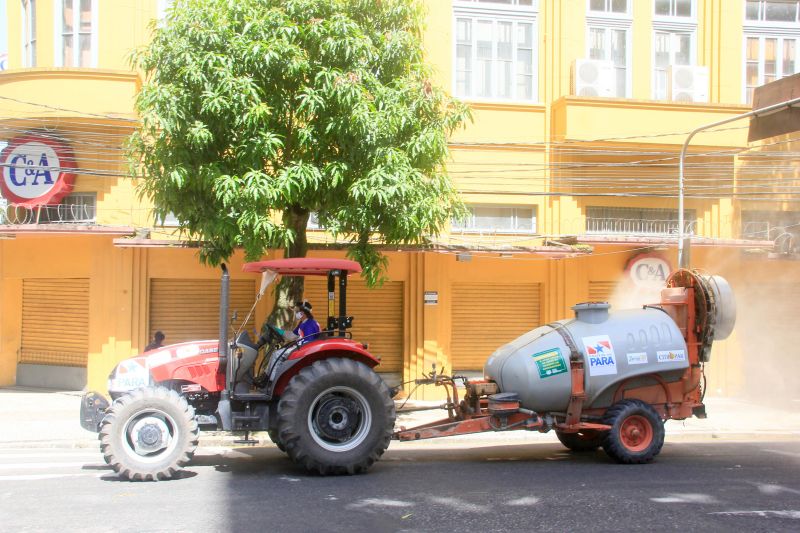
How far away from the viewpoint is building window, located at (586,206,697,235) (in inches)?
709

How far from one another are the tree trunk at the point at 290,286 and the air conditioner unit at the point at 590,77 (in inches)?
306

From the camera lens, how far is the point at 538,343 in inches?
402

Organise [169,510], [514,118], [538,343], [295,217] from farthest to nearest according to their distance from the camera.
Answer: [514,118] → [295,217] → [538,343] → [169,510]

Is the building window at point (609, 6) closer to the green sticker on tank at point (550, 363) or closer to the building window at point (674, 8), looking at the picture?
the building window at point (674, 8)

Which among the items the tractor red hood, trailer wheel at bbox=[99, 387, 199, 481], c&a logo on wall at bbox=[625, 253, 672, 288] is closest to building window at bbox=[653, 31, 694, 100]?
c&a logo on wall at bbox=[625, 253, 672, 288]

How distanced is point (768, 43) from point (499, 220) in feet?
26.1

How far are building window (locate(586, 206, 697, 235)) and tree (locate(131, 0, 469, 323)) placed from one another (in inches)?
250

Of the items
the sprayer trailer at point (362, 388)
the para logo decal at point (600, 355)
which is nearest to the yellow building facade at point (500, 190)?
the sprayer trailer at point (362, 388)

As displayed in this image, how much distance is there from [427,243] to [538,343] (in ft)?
12.3

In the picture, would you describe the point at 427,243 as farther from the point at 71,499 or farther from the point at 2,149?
the point at 2,149

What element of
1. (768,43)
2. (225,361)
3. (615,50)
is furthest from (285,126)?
(768,43)

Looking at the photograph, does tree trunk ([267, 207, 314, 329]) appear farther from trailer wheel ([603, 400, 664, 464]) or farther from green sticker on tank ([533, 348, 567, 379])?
trailer wheel ([603, 400, 664, 464])

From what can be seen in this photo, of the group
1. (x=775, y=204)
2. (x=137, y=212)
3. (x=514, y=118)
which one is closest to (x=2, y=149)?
→ (x=137, y=212)

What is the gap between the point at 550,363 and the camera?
9938 millimetres
